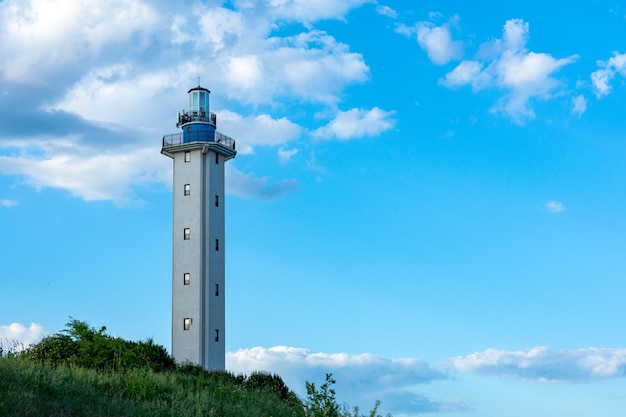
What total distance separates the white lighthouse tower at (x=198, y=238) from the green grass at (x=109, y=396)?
78.6 ft

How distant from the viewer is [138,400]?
68.3 feet

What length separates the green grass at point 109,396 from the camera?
1844 cm

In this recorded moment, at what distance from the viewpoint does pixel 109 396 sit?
20.9 meters

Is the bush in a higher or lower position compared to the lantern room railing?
lower

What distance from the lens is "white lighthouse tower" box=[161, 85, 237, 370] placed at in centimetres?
4862

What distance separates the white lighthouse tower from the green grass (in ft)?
78.6

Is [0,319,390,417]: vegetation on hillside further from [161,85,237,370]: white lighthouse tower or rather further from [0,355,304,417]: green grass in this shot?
[161,85,237,370]: white lighthouse tower

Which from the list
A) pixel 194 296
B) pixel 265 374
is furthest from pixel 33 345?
pixel 194 296

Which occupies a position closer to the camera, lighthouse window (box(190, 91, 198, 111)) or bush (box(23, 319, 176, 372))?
bush (box(23, 319, 176, 372))

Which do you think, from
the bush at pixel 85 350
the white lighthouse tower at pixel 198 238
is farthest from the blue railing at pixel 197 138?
the bush at pixel 85 350

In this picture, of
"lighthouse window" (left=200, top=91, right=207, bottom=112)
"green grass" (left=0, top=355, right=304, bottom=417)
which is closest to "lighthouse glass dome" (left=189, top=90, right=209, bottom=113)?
"lighthouse window" (left=200, top=91, right=207, bottom=112)

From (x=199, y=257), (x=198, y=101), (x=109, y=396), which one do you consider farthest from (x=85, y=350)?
(x=198, y=101)

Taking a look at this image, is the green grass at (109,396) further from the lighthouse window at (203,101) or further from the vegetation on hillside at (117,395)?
the lighthouse window at (203,101)

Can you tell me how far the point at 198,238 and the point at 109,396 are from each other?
1139 inches
